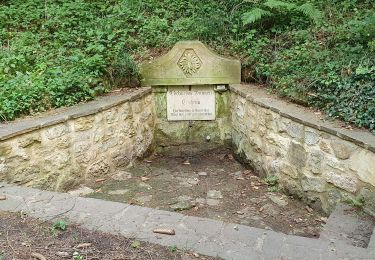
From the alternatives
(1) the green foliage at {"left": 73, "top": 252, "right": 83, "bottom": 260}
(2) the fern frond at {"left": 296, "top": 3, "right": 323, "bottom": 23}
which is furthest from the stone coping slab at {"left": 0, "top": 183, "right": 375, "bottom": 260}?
(2) the fern frond at {"left": 296, "top": 3, "right": 323, "bottom": 23}

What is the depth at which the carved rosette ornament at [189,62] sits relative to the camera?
223 inches

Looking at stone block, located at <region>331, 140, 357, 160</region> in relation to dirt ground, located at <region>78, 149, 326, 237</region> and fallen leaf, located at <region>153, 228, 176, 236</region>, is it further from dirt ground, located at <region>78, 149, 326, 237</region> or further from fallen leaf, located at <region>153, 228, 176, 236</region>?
fallen leaf, located at <region>153, 228, 176, 236</region>

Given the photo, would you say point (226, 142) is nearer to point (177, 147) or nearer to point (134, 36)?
point (177, 147)

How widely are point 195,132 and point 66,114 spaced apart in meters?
2.31

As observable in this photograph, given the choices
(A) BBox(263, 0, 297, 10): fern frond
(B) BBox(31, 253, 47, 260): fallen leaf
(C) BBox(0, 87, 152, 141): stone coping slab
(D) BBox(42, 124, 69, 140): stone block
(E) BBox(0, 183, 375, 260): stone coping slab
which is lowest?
(E) BBox(0, 183, 375, 260): stone coping slab

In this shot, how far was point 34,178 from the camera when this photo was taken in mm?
3822

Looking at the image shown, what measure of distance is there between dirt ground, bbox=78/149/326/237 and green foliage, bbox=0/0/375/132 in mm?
1064

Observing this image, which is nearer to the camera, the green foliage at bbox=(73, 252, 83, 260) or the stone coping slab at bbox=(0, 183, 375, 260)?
the green foliage at bbox=(73, 252, 83, 260)

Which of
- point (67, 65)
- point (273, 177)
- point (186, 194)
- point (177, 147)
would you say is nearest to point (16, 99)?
point (67, 65)

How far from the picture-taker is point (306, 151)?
3.94m

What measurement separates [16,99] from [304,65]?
11.1 feet

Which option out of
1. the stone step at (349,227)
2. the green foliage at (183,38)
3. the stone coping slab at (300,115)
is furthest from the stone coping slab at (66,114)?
the stone step at (349,227)

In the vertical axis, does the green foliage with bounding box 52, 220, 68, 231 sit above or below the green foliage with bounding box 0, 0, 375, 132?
below

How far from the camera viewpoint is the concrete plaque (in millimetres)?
5867
